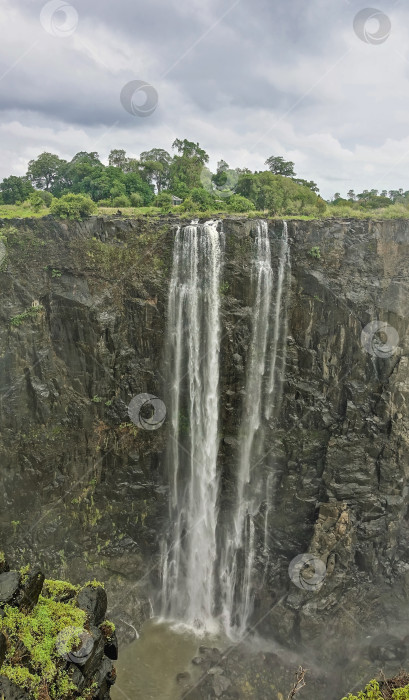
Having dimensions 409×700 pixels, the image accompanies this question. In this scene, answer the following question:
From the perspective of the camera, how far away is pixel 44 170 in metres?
34.1

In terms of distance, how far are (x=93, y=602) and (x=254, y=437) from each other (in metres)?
11.9

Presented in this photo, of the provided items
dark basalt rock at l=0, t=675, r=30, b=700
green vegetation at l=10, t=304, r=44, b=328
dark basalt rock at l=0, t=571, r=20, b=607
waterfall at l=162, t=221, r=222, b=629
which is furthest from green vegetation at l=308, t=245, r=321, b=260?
dark basalt rock at l=0, t=675, r=30, b=700

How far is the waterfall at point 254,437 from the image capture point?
21.2 meters

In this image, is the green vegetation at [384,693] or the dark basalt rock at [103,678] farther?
the dark basalt rock at [103,678]

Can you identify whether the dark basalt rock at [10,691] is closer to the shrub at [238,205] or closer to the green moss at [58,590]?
the green moss at [58,590]

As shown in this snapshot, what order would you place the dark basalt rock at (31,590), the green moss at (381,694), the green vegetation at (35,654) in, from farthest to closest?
1. the dark basalt rock at (31,590)
2. the green vegetation at (35,654)
3. the green moss at (381,694)

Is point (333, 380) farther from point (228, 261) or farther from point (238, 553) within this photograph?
point (238, 553)

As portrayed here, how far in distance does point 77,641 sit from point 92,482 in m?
11.7

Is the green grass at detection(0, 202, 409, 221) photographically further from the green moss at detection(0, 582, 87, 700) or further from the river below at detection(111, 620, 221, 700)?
the river below at detection(111, 620, 221, 700)

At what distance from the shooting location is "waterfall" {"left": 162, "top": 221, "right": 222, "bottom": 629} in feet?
69.5

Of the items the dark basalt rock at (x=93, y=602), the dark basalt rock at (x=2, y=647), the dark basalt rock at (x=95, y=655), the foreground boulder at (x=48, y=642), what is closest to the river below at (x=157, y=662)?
the foreground boulder at (x=48, y=642)

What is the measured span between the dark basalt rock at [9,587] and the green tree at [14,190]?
1056 inches

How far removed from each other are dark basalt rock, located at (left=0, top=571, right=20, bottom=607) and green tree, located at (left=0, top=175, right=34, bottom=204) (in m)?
26.8

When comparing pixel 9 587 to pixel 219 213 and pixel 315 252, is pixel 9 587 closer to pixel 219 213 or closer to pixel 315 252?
pixel 315 252
